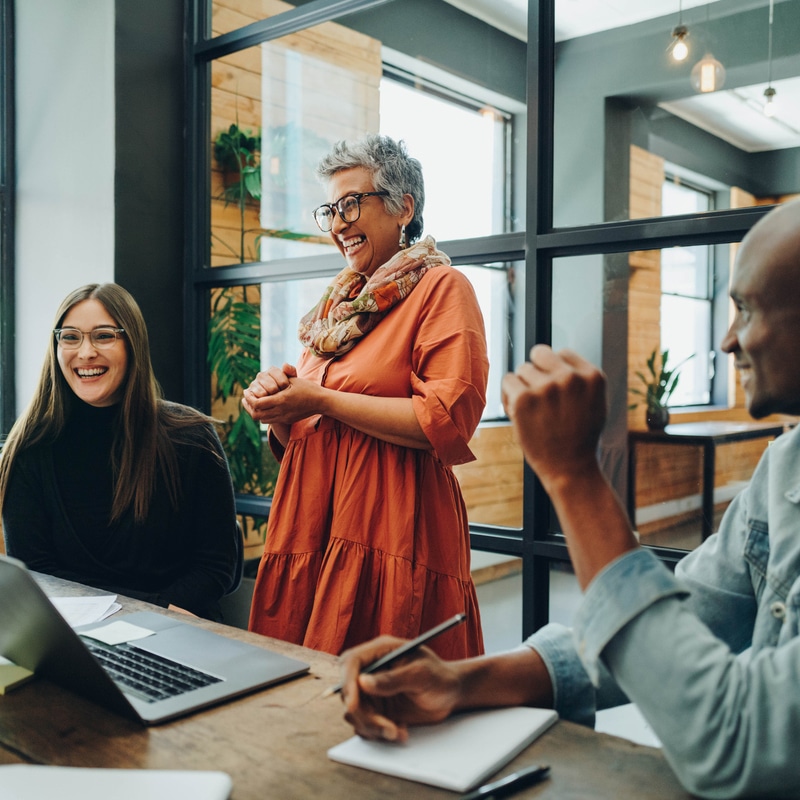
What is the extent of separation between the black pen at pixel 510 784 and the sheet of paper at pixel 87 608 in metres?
0.80

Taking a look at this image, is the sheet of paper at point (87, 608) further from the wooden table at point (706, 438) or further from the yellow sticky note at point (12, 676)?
the wooden table at point (706, 438)

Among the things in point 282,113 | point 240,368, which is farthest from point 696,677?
point 282,113

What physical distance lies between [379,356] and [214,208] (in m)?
1.81

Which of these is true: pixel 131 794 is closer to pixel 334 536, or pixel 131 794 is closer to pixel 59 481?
pixel 334 536

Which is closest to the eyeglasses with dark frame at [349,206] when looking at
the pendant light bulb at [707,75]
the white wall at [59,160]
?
the pendant light bulb at [707,75]

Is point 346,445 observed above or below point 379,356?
below

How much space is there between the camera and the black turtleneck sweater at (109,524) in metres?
1.90

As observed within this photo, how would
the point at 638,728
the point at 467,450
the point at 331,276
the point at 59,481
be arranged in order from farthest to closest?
the point at 331,276, the point at 638,728, the point at 59,481, the point at 467,450

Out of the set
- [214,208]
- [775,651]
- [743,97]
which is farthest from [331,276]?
[775,651]

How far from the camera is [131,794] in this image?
74 centimetres

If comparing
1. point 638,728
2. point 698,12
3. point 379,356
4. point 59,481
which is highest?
point 698,12

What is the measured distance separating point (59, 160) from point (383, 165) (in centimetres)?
195

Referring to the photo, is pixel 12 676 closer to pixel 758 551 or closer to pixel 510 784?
pixel 510 784

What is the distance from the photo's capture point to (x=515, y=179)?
249 cm
